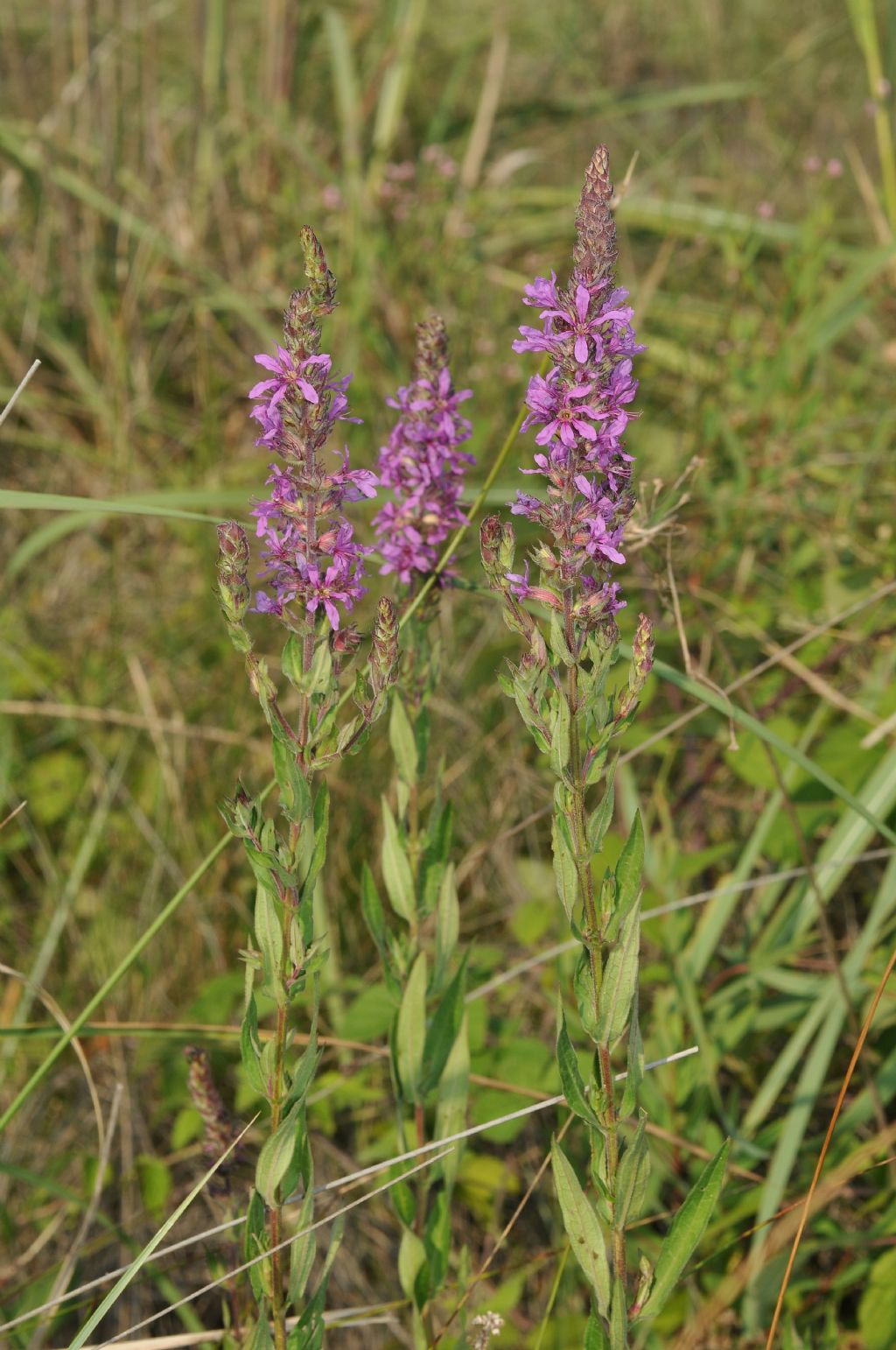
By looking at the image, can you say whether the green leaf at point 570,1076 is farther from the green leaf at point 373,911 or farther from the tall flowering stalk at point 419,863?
the green leaf at point 373,911

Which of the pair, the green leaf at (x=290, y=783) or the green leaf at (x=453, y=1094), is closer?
the green leaf at (x=290, y=783)

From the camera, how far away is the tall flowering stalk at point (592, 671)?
4.84 feet

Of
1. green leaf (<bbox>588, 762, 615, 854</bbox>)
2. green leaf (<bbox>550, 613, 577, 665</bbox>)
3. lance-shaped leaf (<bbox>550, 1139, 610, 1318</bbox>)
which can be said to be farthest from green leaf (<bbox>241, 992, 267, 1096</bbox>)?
green leaf (<bbox>550, 613, 577, 665</bbox>)

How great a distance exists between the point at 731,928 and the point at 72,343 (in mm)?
3488

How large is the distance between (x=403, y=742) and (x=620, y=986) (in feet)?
1.91

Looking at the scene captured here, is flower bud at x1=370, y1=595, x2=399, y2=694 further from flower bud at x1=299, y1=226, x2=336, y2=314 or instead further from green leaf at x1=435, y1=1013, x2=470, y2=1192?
green leaf at x1=435, y1=1013, x2=470, y2=1192

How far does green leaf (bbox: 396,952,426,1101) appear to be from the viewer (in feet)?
6.17

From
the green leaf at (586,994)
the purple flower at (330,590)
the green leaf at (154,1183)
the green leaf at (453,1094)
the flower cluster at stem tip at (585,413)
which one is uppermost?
the flower cluster at stem tip at (585,413)

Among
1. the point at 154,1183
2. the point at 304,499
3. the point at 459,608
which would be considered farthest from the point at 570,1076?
the point at 459,608

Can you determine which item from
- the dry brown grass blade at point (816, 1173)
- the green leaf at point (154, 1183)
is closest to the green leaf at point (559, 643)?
the dry brown grass blade at point (816, 1173)

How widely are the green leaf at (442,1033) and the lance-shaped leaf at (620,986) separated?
0.39m

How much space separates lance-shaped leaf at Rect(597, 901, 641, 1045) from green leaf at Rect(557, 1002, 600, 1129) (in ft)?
0.15

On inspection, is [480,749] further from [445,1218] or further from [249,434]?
[249,434]

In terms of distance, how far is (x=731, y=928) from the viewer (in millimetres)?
3010
